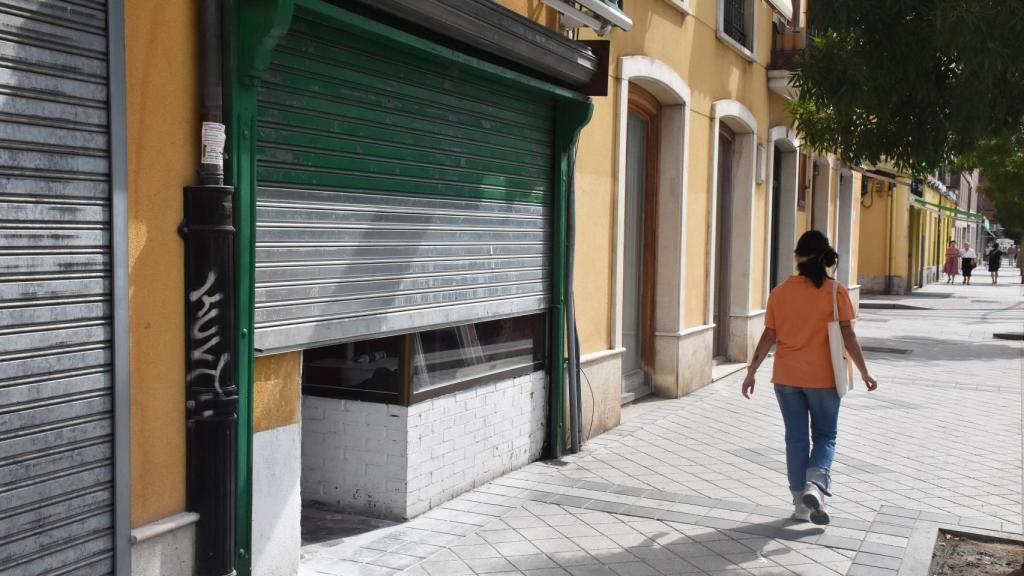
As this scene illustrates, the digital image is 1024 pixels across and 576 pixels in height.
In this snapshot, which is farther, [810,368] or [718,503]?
[718,503]

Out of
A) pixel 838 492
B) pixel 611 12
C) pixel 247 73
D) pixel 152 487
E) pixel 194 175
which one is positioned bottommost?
pixel 838 492

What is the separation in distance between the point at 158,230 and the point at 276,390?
107 cm

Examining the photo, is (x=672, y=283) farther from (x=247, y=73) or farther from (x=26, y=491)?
(x=26, y=491)

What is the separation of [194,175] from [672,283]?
7298 mm

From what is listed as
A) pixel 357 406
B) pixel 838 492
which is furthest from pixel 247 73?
pixel 838 492

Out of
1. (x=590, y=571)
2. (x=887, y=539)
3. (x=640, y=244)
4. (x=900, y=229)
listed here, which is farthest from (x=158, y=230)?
(x=900, y=229)

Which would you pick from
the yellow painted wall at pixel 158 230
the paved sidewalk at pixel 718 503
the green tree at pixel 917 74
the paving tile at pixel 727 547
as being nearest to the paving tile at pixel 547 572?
the paved sidewalk at pixel 718 503

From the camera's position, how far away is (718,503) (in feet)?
21.5

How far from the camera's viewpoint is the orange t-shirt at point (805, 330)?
19.9 ft

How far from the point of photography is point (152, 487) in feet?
13.3

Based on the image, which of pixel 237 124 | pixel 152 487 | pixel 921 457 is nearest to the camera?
pixel 152 487

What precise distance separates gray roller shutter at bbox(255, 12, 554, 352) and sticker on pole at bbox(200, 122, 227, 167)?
0.40m

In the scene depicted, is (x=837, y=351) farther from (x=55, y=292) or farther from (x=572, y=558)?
(x=55, y=292)

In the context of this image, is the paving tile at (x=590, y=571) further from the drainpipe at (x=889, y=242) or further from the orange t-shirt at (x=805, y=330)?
the drainpipe at (x=889, y=242)
